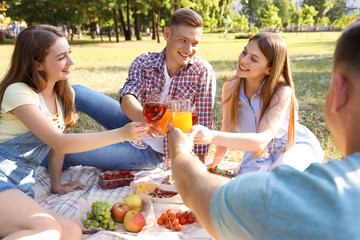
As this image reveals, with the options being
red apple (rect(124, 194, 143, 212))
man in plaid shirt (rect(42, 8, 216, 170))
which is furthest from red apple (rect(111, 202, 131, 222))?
man in plaid shirt (rect(42, 8, 216, 170))

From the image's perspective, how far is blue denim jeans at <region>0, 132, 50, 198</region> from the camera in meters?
2.79

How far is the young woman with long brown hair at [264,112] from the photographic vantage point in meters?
3.10

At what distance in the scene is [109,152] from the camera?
3.91 meters

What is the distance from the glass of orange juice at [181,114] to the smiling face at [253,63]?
1.19 meters

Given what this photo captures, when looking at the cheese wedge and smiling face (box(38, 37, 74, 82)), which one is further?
the cheese wedge

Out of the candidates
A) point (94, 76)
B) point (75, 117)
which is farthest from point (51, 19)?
point (75, 117)

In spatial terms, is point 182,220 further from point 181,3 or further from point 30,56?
point 181,3

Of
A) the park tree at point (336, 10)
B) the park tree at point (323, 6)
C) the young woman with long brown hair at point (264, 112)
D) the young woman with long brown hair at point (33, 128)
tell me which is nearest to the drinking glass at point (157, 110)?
the young woman with long brown hair at point (33, 128)

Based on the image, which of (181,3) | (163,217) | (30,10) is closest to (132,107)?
(163,217)

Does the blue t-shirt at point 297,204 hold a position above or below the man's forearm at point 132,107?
above

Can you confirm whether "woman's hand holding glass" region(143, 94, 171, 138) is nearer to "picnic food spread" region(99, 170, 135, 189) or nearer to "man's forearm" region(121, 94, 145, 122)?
"man's forearm" region(121, 94, 145, 122)

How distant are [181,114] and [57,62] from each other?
1.37m

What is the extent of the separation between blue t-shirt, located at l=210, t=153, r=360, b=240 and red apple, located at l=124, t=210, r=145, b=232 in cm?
173

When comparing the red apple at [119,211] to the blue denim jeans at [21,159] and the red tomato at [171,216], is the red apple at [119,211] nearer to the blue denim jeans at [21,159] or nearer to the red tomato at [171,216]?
the red tomato at [171,216]
